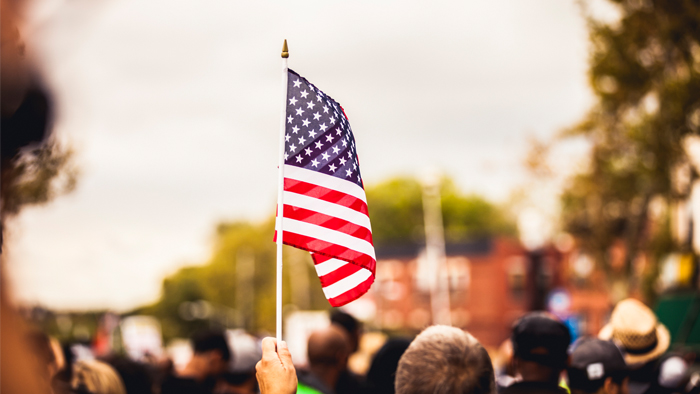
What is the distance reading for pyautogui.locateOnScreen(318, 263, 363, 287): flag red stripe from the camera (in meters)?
3.31

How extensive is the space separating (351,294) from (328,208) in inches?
17.2

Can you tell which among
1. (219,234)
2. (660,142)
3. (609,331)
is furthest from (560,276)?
(219,234)

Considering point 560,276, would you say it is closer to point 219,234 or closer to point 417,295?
point 417,295

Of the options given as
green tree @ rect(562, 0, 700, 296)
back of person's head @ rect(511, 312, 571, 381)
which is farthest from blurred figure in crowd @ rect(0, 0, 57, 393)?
green tree @ rect(562, 0, 700, 296)

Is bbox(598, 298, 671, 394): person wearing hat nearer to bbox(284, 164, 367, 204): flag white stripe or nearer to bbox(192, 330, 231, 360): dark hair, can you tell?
bbox(284, 164, 367, 204): flag white stripe

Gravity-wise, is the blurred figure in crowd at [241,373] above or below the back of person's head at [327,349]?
below

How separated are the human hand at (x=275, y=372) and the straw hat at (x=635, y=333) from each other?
3.02 m

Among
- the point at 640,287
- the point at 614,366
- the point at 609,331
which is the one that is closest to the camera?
the point at 614,366

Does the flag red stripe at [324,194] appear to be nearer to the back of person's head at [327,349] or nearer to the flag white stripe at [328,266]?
the flag white stripe at [328,266]

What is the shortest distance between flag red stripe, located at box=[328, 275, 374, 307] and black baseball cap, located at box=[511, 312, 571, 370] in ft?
2.92

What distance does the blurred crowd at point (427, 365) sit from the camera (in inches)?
95.7

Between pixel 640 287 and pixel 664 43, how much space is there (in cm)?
780

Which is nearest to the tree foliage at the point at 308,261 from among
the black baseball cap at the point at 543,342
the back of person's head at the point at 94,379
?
the back of person's head at the point at 94,379

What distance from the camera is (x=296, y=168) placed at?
320 cm
